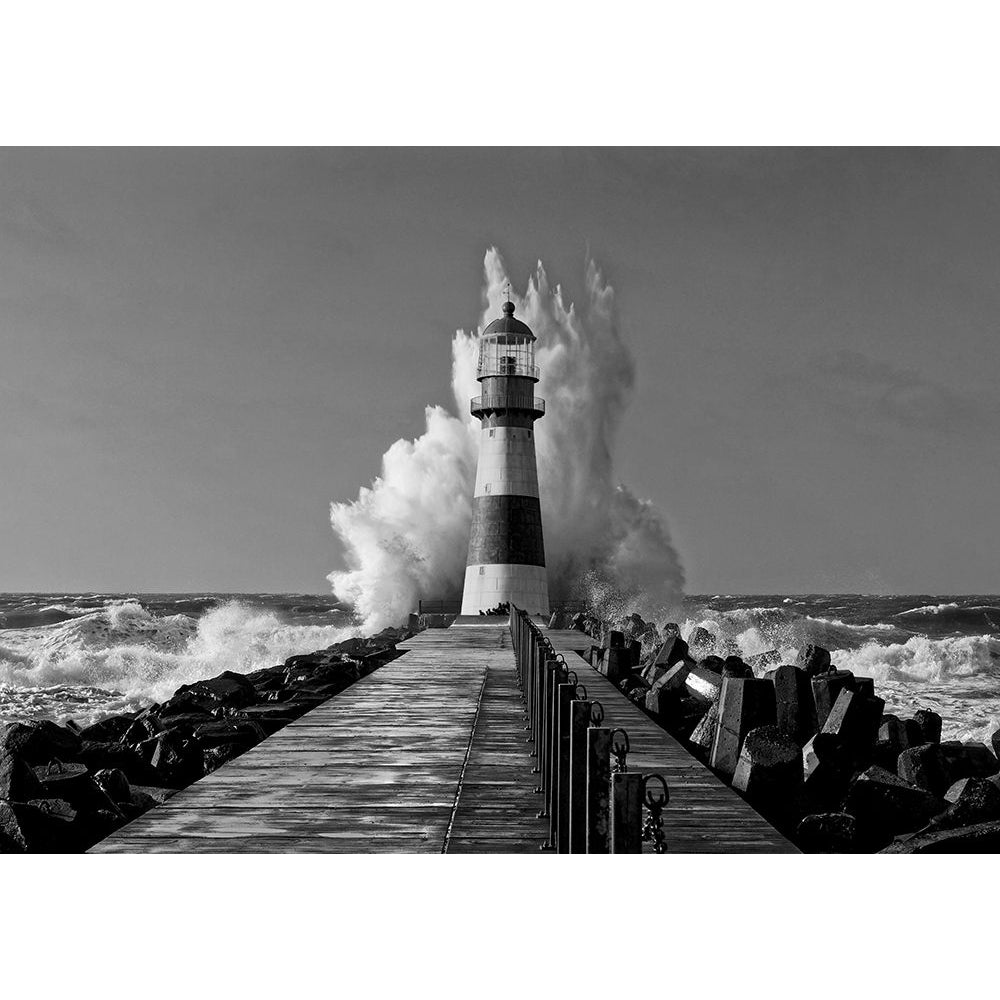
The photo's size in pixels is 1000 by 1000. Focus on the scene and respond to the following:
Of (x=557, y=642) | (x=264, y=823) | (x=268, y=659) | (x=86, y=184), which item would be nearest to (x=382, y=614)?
(x=268, y=659)

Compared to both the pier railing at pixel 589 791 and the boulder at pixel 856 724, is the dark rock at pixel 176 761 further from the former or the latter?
the boulder at pixel 856 724

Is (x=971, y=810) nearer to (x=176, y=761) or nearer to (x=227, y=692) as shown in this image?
(x=176, y=761)

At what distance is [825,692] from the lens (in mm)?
7523

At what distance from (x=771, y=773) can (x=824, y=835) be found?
0.50 metres

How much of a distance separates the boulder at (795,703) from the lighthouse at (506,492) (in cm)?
1195

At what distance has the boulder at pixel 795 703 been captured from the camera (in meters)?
6.95

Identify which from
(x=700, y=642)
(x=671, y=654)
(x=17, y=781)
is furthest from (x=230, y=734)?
(x=700, y=642)

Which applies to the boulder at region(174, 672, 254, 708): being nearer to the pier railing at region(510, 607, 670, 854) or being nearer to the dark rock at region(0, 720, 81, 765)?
the dark rock at region(0, 720, 81, 765)

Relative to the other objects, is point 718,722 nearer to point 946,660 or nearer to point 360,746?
point 360,746

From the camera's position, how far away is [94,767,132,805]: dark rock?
16.0 feet

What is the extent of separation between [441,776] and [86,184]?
828 inches

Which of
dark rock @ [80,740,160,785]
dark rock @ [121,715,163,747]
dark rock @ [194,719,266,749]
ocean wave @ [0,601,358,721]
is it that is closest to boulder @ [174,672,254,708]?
dark rock @ [121,715,163,747]

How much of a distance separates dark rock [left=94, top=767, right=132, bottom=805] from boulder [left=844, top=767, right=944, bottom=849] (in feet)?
11.1

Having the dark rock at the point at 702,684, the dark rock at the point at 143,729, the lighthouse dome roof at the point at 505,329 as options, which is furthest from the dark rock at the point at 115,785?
the lighthouse dome roof at the point at 505,329
